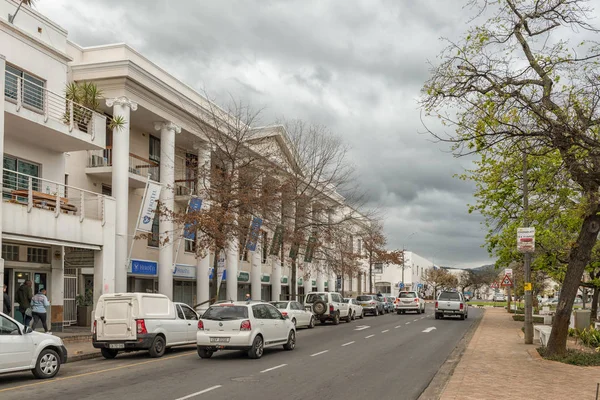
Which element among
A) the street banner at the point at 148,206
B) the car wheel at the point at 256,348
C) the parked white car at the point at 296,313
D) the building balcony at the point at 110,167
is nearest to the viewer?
the car wheel at the point at 256,348

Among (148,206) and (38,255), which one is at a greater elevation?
(148,206)

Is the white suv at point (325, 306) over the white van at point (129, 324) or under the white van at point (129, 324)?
under

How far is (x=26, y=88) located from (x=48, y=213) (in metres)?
5.26

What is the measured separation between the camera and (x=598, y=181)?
1373 centimetres

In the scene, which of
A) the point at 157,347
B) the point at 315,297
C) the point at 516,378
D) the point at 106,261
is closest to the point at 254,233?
the point at 315,297

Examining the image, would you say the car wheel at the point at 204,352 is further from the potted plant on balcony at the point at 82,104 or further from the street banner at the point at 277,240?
the street banner at the point at 277,240

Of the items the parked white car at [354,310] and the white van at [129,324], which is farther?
the parked white car at [354,310]

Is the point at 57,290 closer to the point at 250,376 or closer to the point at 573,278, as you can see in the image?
the point at 250,376

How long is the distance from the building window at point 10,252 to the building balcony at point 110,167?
715 cm

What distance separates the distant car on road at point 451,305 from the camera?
3950 centimetres

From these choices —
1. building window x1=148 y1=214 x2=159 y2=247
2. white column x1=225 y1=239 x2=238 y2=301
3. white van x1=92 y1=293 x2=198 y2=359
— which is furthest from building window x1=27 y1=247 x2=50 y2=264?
white column x1=225 y1=239 x2=238 y2=301

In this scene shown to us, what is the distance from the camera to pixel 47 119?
21938mm

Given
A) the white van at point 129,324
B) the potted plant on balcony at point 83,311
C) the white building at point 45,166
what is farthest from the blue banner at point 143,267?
the white van at point 129,324

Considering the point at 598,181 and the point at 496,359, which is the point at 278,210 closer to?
the point at 496,359
